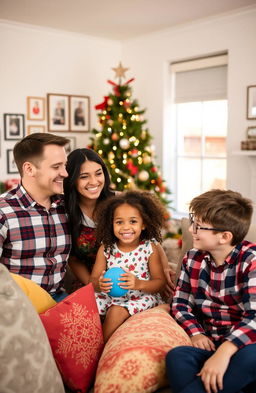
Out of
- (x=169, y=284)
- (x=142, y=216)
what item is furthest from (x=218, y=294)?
(x=142, y=216)

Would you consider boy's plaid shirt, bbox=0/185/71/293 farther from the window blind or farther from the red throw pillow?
the window blind

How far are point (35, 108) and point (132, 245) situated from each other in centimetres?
395

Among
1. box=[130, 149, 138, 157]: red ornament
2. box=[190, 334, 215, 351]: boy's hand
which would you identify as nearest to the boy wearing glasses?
box=[190, 334, 215, 351]: boy's hand

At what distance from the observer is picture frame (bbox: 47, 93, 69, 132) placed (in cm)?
574

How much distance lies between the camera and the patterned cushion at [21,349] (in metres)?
1.21

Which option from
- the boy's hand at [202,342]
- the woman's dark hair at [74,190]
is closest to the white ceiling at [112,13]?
the woman's dark hair at [74,190]

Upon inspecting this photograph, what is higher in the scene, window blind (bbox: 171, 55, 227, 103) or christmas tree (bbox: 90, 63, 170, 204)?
window blind (bbox: 171, 55, 227, 103)

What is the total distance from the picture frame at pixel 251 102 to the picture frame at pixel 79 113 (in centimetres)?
230

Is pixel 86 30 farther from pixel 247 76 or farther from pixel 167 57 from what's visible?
pixel 247 76

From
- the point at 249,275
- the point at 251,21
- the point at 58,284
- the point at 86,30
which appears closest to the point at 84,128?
the point at 86,30

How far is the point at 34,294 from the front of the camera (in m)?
1.74

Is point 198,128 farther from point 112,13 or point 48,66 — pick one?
point 48,66

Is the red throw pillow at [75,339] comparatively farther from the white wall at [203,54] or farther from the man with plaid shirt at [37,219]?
the white wall at [203,54]

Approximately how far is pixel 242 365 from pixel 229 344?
0.26 ft
